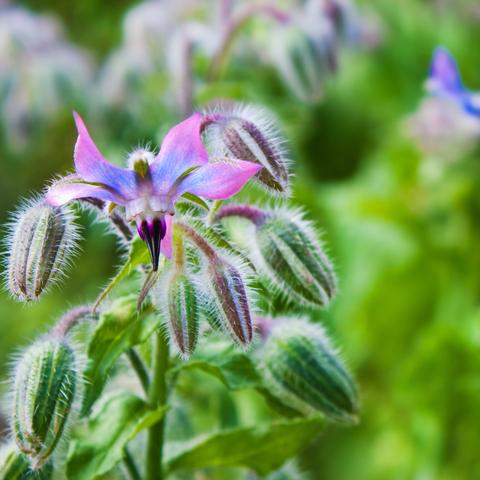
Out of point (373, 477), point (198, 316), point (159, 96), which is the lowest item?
point (373, 477)

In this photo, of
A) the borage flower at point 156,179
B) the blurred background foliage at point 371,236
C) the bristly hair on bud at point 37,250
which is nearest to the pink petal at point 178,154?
the borage flower at point 156,179

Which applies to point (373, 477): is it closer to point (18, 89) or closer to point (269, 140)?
point (269, 140)

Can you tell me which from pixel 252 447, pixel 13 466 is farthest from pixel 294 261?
pixel 13 466

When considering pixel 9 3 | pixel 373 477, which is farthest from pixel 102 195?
pixel 9 3

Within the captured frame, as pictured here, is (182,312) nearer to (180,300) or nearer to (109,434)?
(180,300)

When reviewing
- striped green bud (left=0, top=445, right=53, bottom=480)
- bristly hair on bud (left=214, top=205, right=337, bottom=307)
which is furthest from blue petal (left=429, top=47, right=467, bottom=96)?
striped green bud (left=0, top=445, right=53, bottom=480)

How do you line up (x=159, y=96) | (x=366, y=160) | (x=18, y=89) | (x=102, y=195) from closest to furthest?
1. (x=102, y=195)
2. (x=159, y=96)
3. (x=18, y=89)
4. (x=366, y=160)
